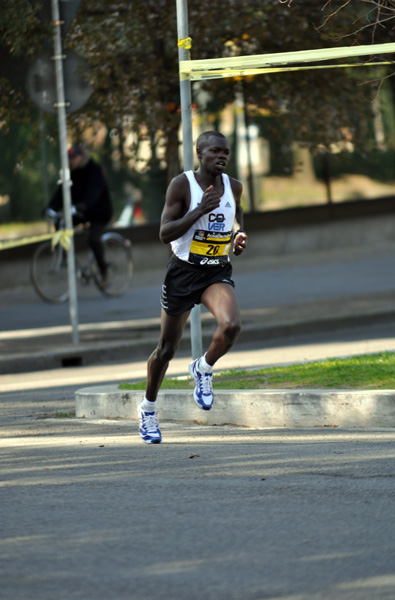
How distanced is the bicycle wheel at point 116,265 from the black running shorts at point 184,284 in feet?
31.5

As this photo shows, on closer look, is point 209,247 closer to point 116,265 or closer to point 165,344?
point 165,344

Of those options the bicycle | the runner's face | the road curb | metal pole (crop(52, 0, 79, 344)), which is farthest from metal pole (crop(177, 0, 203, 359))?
the bicycle

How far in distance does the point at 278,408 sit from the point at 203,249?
4.51ft

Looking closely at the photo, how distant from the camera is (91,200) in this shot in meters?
A: 16.2

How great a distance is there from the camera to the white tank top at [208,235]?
723cm

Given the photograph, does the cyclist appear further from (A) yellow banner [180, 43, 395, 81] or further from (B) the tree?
(A) yellow banner [180, 43, 395, 81]

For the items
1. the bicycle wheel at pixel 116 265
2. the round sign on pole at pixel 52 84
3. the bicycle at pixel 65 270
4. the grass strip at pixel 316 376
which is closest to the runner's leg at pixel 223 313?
the grass strip at pixel 316 376

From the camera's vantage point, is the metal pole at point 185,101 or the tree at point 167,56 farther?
the tree at point 167,56

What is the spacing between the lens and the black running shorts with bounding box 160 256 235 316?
736 centimetres

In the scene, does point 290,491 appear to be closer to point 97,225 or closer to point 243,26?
Answer: point 243,26

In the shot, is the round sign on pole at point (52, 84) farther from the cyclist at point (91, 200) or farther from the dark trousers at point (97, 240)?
the dark trousers at point (97, 240)

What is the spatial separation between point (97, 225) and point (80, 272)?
28.4 inches

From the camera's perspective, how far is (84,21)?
Result: 13086mm

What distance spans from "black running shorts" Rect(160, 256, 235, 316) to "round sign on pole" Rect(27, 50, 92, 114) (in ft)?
18.0
